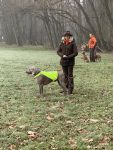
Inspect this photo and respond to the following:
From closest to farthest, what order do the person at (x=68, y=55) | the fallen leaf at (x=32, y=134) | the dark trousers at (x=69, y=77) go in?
the fallen leaf at (x=32, y=134), the person at (x=68, y=55), the dark trousers at (x=69, y=77)

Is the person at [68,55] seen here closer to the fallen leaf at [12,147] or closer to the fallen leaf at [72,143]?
the fallen leaf at [72,143]

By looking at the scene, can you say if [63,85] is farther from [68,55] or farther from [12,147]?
[12,147]

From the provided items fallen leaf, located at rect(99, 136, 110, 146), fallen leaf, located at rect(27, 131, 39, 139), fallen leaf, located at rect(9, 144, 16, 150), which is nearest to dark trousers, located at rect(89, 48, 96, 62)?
fallen leaf, located at rect(27, 131, 39, 139)

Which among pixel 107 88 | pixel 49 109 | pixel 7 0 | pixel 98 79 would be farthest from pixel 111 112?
pixel 7 0

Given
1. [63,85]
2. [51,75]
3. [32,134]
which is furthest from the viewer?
[63,85]

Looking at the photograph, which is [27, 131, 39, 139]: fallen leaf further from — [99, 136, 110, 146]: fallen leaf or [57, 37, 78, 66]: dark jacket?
[57, 37, 78, 66]: dark jacket

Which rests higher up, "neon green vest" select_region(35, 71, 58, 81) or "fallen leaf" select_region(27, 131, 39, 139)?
"neon green vest" select_region(35, 71, 58, 81)

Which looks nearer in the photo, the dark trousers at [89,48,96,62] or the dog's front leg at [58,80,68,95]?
the dog's front leg at [58,80,68,95]

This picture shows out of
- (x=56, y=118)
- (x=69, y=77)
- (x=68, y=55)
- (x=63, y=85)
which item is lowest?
(x=56, y=118)

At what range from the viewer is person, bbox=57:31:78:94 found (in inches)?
522

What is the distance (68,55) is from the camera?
526 inches

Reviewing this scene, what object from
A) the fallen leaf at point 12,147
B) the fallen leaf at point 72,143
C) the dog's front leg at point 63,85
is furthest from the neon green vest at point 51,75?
the fallen leaf at point 12,147

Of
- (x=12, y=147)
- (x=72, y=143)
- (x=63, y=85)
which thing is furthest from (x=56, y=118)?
(x=63, y=85)

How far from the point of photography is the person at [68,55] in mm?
13266
